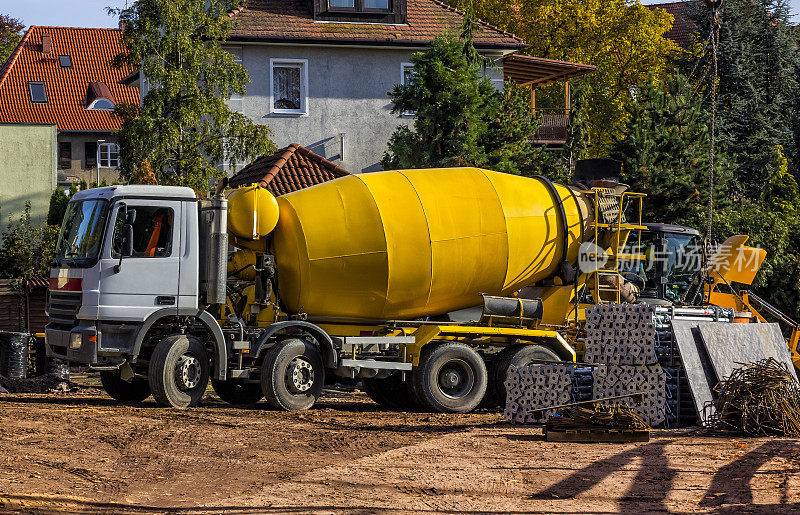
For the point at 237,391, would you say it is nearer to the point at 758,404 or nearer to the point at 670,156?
the point at 758,404

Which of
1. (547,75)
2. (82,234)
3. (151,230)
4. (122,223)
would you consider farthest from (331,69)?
(122,223)

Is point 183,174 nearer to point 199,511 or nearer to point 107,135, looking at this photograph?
point 199,511

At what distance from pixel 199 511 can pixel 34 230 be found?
2357cm

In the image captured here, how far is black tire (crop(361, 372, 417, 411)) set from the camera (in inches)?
684

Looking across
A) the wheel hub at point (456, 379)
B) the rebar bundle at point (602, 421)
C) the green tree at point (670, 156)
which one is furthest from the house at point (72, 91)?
the rebar bundle at point (602, 421)

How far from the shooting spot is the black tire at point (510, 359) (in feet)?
55.2

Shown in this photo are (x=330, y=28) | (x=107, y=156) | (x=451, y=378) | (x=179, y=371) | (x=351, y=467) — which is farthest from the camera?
(x=107, y=156)

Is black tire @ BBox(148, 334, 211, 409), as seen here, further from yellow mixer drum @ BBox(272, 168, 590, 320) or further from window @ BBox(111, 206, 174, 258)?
yellow mixer drum @ BBox(272, 168, 590, 320)

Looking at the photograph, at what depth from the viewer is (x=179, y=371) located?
15461mm

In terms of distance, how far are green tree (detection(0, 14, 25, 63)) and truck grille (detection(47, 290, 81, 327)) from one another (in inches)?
2083

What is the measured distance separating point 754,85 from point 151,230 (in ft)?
93.8

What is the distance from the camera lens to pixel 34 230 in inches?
1202

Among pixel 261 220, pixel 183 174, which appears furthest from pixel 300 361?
pixel 183 174

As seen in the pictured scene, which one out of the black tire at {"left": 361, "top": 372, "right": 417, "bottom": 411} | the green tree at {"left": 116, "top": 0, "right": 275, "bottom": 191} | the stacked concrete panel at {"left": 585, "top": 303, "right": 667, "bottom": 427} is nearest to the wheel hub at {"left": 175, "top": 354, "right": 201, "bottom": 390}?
the black tire at {"left": 361, "top": 372, "right": 417, "bottom": 411}
